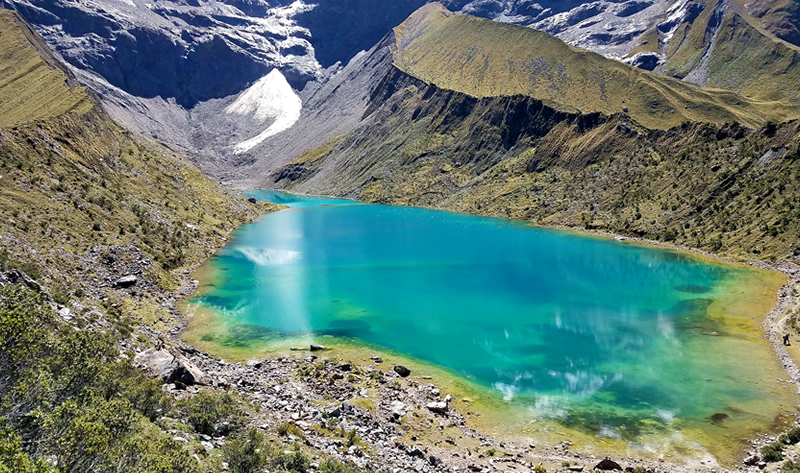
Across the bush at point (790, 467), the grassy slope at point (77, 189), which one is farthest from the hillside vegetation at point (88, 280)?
the bush at point (790, 467)

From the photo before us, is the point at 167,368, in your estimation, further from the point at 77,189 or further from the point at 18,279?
the point at 77,189

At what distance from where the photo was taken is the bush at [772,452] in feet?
71.1

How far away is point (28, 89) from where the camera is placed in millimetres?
76812

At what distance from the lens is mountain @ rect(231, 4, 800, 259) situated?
244 ft

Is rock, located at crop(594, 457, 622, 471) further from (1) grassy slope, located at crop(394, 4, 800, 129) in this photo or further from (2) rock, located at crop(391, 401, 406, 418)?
(1) grassy slope, located at crop(394, 4, 800, 129)

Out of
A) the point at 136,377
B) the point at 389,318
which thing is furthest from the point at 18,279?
the point at 389,318

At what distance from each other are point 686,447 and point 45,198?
52711 mm

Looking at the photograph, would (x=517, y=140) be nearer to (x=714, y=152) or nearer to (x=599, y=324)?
(x=714, y=152)

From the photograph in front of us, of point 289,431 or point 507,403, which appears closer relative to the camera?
point 289,431

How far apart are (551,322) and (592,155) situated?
3479 inches

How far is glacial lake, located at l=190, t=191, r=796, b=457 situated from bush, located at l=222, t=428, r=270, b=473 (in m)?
14.3

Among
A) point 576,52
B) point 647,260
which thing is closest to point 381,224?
point 647,260

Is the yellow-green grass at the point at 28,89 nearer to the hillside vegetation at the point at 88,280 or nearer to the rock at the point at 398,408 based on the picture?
the hillside vegetation at the point at 88,280

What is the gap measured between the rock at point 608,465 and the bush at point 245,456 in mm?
14286
